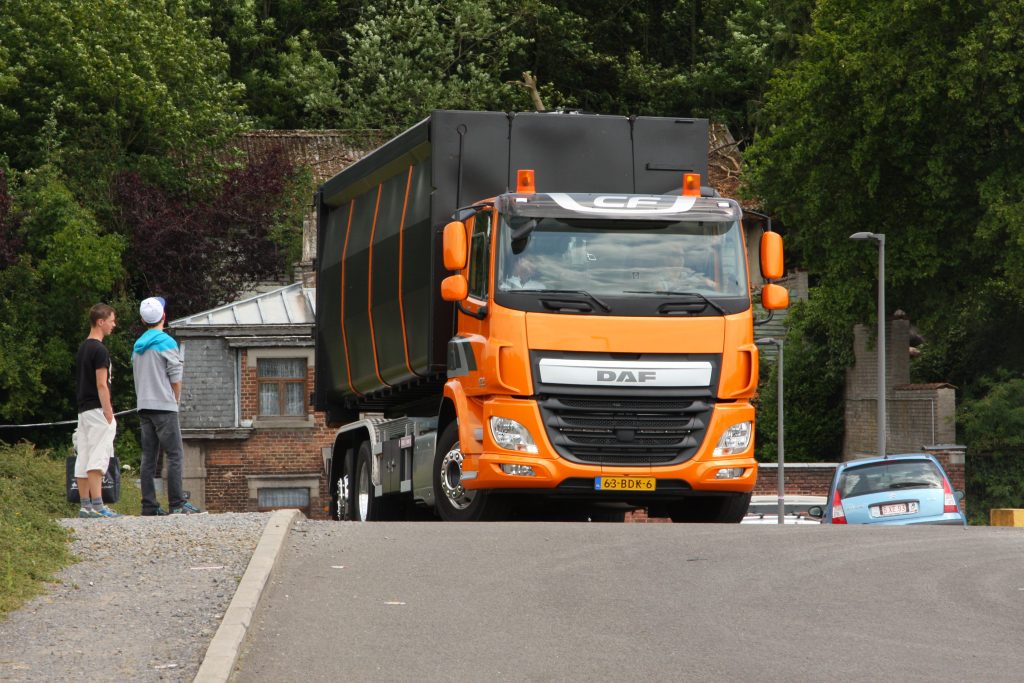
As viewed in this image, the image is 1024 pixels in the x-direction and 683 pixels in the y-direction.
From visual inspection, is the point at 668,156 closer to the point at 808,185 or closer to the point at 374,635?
the point at 374,635

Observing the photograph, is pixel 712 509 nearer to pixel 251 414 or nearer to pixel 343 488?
pixel 343 488

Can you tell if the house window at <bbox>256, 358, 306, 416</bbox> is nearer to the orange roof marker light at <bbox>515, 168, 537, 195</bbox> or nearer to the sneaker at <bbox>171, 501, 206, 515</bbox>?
the sneaker at <bbox>171, 501, 206, 515</bbox>

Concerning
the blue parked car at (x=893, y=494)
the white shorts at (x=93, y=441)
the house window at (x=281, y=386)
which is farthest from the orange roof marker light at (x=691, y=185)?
the house window at (x=281, y=386)

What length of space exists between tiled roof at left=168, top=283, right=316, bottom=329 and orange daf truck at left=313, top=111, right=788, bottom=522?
2919 centimetres

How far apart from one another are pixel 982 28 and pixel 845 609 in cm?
2896

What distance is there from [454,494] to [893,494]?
292 inches

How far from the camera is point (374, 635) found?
30.7ft

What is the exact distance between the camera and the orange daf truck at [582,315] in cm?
1486

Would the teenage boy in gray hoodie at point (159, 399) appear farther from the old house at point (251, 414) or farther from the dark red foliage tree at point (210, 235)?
the dark red foliage tree at point (210, 235)

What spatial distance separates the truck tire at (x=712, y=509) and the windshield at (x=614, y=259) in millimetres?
2013

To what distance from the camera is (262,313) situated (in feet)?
151

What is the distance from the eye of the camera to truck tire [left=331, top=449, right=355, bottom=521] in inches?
797

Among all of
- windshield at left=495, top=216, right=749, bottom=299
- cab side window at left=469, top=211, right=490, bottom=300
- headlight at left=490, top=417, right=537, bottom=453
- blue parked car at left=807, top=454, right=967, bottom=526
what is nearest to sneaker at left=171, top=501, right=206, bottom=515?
headlight at left=490, top=417, right=537, bottom=453

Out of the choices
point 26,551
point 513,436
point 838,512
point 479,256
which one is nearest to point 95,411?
point 479,256
